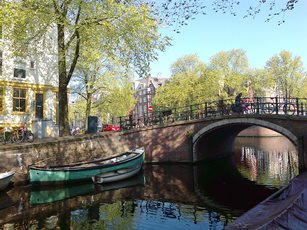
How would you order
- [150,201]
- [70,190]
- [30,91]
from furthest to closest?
[30,91] < [70,190] < [150,201]

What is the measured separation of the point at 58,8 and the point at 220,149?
58.7ft

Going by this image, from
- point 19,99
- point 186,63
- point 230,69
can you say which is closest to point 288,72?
point 230,69

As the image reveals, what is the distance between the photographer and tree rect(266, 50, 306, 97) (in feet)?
152

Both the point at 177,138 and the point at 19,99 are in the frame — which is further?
the point at 177,138

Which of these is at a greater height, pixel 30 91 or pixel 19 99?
pixel 30 91

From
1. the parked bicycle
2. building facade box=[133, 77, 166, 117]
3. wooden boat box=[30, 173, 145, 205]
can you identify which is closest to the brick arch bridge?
wooden boat box=[30, 173, 145, 205]

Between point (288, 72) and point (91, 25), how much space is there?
125 ft

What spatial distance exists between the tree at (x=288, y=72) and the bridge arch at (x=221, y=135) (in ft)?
→ 74.1

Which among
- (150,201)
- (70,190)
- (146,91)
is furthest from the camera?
(146,91)

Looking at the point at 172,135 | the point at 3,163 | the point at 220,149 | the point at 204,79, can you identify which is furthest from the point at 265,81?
the point at 3,163

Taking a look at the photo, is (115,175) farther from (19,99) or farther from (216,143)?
(216,143)

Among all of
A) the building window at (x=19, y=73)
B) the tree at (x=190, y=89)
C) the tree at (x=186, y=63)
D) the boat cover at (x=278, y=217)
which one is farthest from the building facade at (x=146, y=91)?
the boat cover at (x=278, y=217)

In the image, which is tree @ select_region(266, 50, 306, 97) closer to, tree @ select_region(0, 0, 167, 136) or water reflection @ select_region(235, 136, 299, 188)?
water reflection @ select_region(235, 136, 299, 188)

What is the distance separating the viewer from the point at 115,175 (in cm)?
1652
